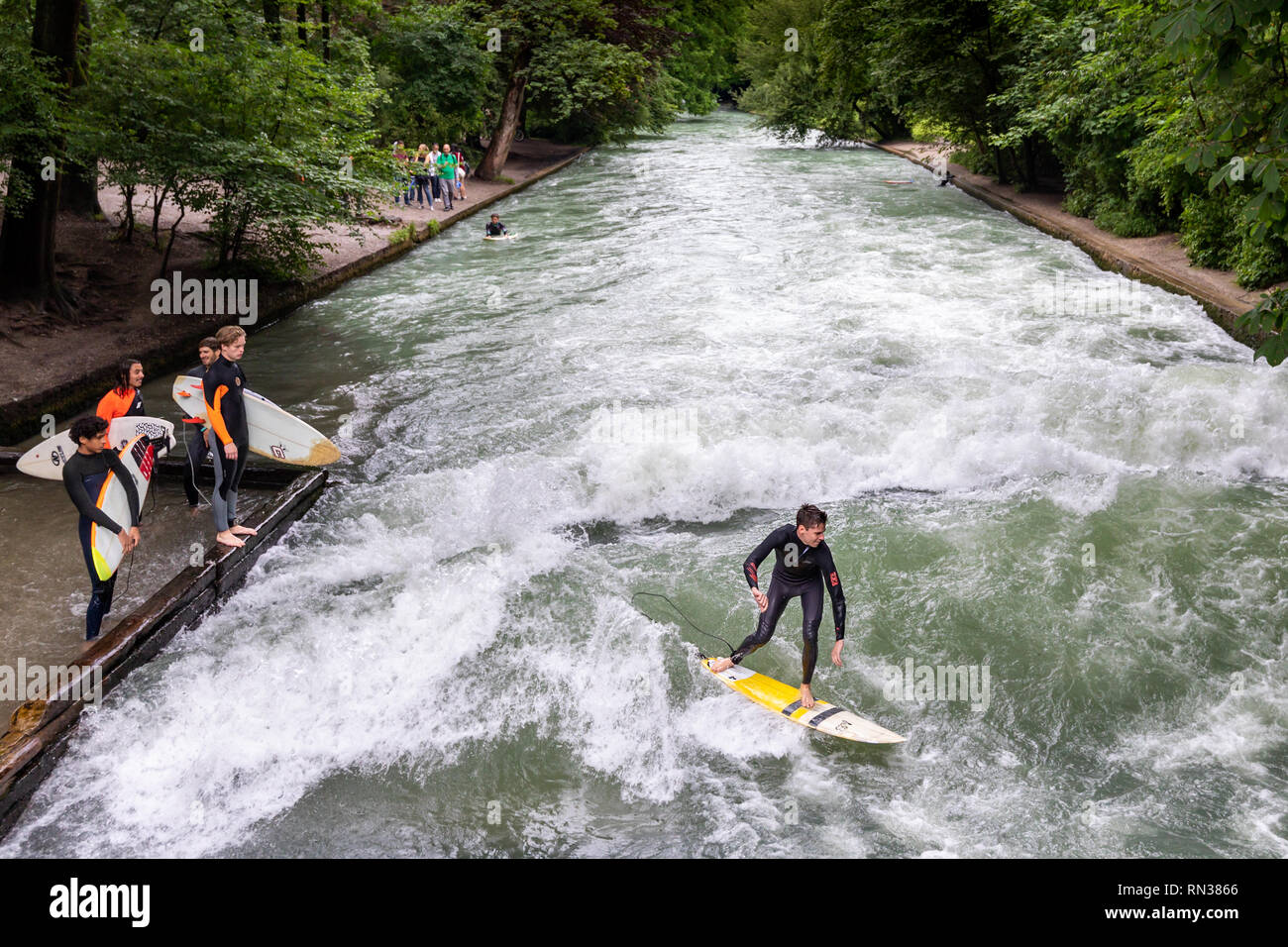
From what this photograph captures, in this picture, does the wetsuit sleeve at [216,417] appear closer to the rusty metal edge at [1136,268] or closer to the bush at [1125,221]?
the rusty metal edge at [1136,268]

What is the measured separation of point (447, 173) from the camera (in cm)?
2734

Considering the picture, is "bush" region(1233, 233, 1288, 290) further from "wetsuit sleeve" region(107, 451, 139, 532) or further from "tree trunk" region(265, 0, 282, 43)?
"tree trunk" region(265, 0, 282, 43)

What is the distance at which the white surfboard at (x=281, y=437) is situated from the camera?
9.85m

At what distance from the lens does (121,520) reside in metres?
7.18

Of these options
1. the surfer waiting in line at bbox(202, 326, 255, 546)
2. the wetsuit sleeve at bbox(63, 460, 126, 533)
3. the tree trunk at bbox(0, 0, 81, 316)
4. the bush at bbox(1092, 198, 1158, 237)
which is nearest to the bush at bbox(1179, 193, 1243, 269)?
the bush at bbox(1092, 198, 1158, 237)

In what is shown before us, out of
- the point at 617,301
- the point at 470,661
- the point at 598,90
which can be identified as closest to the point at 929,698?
the point at 470,661

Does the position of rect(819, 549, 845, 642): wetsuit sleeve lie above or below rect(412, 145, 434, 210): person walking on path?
below

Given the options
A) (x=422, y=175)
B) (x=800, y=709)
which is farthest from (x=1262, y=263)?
(x=422, y=175)

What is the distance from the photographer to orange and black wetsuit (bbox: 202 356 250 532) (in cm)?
810

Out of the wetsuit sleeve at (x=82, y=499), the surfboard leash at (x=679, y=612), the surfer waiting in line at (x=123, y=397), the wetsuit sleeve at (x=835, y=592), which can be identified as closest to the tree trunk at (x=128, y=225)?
the surfer waiting in line at (x=123, y=397)

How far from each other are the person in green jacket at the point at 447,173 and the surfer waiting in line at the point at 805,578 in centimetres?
2279

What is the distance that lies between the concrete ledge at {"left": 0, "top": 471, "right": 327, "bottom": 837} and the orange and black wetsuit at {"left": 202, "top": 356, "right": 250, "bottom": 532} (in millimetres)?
423
